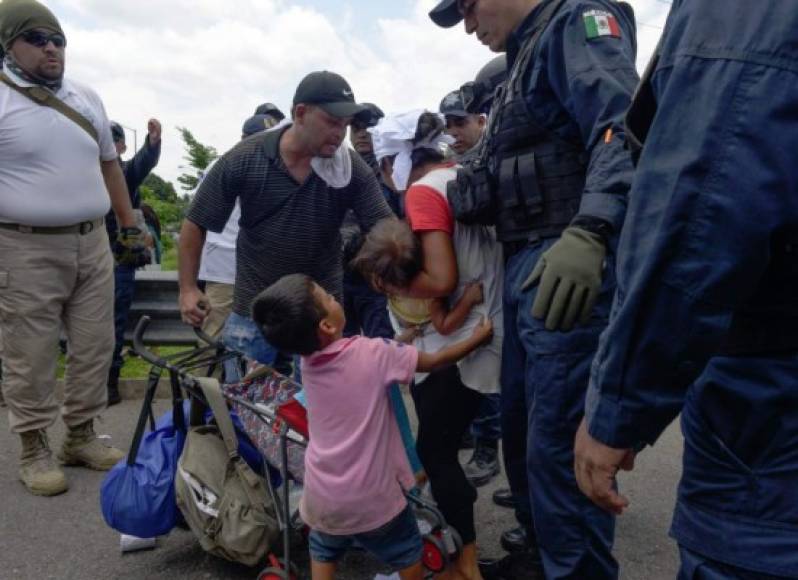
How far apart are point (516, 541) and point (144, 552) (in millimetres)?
1573

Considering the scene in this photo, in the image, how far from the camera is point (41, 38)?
3.42 metres

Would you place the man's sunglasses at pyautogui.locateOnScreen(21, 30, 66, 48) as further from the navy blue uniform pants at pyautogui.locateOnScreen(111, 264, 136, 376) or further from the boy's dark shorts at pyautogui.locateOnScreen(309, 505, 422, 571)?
the boy's dark shorts at pyautogui.locateOnScreen(309, 505, 422, 571)

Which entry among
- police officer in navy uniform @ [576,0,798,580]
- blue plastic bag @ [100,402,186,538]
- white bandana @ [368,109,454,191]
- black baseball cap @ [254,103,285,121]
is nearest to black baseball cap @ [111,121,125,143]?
black baseball cap @ [254,103,285,121]

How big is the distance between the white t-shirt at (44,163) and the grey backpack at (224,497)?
1442 mm

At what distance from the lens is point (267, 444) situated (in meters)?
2.70

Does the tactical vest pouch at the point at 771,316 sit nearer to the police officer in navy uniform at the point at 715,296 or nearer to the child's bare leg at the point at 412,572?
the police officer in navy uniform at the point at 715,296

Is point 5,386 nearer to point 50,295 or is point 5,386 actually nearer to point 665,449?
point 50,295

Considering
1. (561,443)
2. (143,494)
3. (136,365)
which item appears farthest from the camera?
(136,365)

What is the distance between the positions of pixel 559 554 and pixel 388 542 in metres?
0.58

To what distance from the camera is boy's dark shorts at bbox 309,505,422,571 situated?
7.57 ft

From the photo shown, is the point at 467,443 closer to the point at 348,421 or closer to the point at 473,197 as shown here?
the point at 348,421

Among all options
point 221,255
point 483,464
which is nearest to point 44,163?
point 221,255

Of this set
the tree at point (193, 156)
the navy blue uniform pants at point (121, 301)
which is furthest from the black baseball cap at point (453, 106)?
the tree at point (193, 156)

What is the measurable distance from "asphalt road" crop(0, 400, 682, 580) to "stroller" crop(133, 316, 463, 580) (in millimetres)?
359
